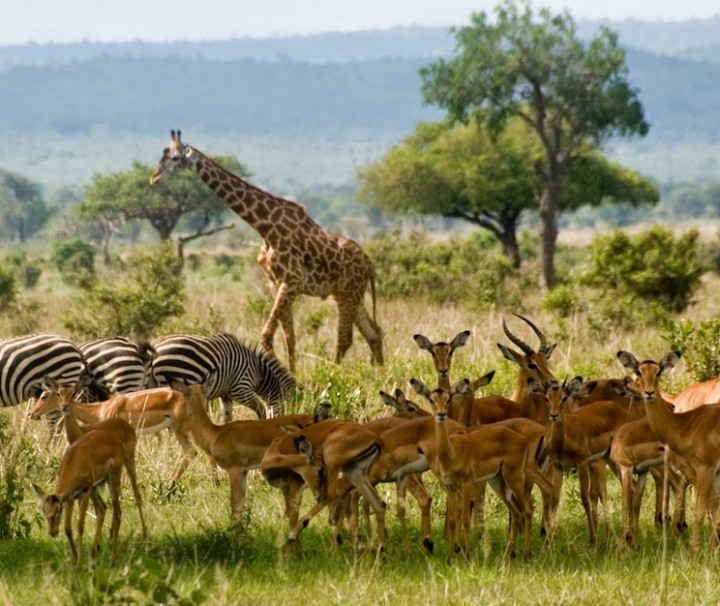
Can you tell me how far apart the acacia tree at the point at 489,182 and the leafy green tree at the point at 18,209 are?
6283cm

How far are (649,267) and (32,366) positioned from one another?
33.8 ft

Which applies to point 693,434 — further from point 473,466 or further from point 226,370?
point 226,370

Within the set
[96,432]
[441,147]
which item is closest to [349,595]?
[96,432]

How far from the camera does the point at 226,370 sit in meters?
11.3

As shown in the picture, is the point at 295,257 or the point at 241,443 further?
the point at 295,257

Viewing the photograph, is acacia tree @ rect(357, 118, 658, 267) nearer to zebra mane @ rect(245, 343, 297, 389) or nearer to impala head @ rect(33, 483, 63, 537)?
zebra mane @ rect(245, 343, 297, 389)

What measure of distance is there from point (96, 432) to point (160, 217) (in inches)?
1804

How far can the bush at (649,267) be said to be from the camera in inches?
747

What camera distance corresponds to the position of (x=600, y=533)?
25.5 ft

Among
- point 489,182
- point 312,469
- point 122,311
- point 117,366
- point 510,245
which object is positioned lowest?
point 312,469

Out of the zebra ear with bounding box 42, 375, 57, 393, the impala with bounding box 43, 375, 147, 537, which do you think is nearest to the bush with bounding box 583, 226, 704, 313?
the zebra ear with bounding box 42, 375, 57, 393

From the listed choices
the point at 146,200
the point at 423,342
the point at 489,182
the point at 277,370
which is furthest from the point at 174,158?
the point at 146,200

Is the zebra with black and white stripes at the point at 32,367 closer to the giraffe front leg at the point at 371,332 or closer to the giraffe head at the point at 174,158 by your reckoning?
the giraffe front leg at the point at 371,332

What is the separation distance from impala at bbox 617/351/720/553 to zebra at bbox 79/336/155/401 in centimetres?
479
